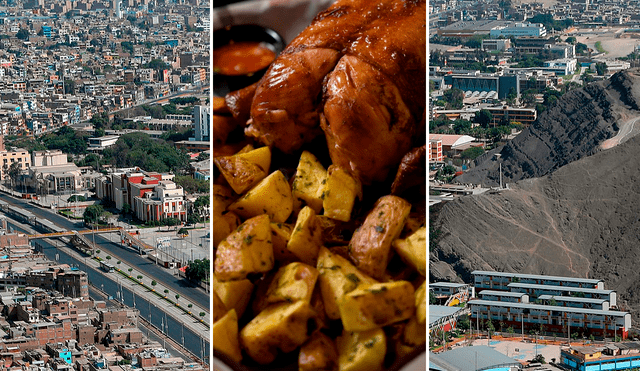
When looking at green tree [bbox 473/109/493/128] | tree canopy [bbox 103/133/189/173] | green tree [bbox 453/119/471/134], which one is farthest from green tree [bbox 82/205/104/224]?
green tree [bbox 473/109/493/128]

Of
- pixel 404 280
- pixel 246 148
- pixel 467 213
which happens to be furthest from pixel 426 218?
pixel 467 213

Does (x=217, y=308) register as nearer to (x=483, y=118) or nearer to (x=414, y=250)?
(x=414, y=250)

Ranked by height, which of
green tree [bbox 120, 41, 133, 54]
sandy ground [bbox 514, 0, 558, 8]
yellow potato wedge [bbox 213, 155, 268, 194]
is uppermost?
sandy ground [bbox 514, 0, 558, 8]

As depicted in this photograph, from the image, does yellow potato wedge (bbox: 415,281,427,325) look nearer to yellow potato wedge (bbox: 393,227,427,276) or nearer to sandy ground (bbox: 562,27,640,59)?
yellow potato wedge (bbox: 393,227,427,276)

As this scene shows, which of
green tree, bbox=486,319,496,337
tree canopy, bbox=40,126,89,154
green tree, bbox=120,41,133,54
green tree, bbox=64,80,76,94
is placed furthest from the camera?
green tree, bbox=486,319,496,337

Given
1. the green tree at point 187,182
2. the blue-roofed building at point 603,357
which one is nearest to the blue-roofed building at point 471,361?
the blue-roofed building at point 603,357

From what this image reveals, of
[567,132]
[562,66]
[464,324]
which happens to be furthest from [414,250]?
[567,132]

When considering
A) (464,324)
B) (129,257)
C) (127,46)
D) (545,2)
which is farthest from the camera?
(545,2)
